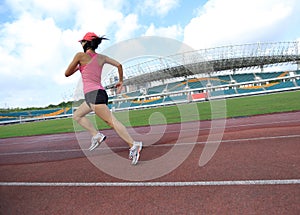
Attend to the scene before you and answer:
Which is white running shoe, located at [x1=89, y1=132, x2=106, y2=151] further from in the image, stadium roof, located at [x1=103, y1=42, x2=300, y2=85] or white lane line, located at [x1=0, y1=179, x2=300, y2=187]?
stadium roof, located at [x1=103, y1=42, x2=300, y2=85]

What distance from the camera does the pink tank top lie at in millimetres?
4070

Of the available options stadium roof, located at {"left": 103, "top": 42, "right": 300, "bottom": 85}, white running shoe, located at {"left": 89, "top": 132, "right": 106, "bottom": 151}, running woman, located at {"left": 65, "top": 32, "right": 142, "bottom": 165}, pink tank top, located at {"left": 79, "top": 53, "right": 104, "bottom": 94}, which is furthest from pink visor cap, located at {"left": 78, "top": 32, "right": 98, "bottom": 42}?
stadium roof, located at {"left": 103, "top": 42, "right": 300, "bottom": 85}

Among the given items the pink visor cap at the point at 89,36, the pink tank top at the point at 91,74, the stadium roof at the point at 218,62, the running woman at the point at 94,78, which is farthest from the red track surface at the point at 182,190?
the stadium roof at the point at 218,62

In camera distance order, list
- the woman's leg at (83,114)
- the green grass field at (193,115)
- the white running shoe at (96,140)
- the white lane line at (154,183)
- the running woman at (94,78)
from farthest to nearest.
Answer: the green grass field at (193,115) → the white running shoe at (96,140) → the woman's leg at (83,114) → the running woman at (94,78) → the white lane line at (154,183)

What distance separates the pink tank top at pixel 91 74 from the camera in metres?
4.07

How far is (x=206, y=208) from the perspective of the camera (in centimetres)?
233

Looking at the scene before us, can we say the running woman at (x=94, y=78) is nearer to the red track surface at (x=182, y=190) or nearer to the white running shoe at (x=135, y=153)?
the white running shoe at (x=135, y=153)

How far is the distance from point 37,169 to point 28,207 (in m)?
1.88

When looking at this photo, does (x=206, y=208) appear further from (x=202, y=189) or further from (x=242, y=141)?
(x=242, y=141)

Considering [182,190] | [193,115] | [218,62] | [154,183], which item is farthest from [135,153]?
[218,62]

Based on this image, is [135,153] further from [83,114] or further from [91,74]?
[91,74]

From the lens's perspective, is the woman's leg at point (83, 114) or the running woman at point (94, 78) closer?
the running woman at point (94, 78)

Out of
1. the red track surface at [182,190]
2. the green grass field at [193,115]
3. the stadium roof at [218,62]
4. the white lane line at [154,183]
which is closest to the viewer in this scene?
the red track surface at [182,190]

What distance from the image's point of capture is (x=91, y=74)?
4.12 meters
